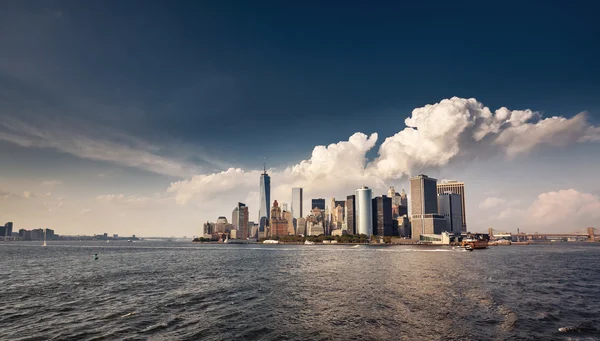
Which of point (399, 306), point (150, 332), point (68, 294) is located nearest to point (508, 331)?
point (399, 306)

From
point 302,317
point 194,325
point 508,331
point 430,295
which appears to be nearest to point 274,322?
point 302,317

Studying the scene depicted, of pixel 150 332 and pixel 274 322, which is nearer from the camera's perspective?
pixel 150 332

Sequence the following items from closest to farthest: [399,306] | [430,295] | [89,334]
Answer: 1. [89,334]
2. [399,306]
3. [430,295]

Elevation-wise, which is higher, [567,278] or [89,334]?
[89,334]

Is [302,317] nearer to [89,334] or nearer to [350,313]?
[350,313]

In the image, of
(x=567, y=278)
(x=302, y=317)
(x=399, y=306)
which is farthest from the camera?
(x=567, y=278)

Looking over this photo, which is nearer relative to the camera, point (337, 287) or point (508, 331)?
point (508, 331)

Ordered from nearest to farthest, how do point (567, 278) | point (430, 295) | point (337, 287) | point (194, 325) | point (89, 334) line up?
point (89, 334)
point (194, 325)
point (430, 295)
point (337, 287)
point (567, 278)

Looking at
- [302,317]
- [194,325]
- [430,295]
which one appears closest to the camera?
[194,325]

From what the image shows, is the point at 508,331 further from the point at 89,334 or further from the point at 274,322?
the point at 89,334
